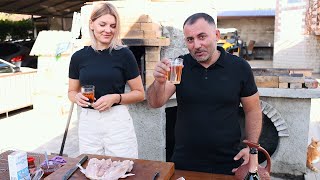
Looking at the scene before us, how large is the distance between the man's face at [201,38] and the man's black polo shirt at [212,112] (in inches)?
4.0

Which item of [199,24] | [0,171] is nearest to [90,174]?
[0,171]

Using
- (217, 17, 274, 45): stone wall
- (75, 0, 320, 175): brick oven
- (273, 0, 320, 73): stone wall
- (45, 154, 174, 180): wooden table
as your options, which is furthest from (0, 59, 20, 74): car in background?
(217, 17, 274, 45): stone wall

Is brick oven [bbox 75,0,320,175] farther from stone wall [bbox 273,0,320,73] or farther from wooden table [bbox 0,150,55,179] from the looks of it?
stone wall [bbox 273,0,320,73]

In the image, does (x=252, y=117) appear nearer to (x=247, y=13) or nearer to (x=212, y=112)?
(x=212, y=112)

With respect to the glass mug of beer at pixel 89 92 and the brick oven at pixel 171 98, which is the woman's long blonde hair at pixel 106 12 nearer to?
the glass mug of beer at pixel 89 92

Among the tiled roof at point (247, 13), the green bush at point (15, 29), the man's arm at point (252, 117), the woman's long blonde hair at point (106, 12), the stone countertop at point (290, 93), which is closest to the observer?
the man's arm at point (252, 117)

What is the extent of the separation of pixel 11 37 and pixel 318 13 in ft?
47.2

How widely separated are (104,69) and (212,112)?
0.92 meters

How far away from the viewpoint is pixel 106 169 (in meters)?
1.70

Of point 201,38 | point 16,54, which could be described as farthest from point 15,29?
point 201,38

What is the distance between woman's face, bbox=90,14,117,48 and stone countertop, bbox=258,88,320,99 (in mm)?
2328

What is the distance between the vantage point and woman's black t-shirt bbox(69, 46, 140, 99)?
2.57m

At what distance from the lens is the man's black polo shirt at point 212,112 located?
2137 mm

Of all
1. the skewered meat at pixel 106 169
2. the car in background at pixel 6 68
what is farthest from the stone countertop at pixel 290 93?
the car in background at pixel 6 68
